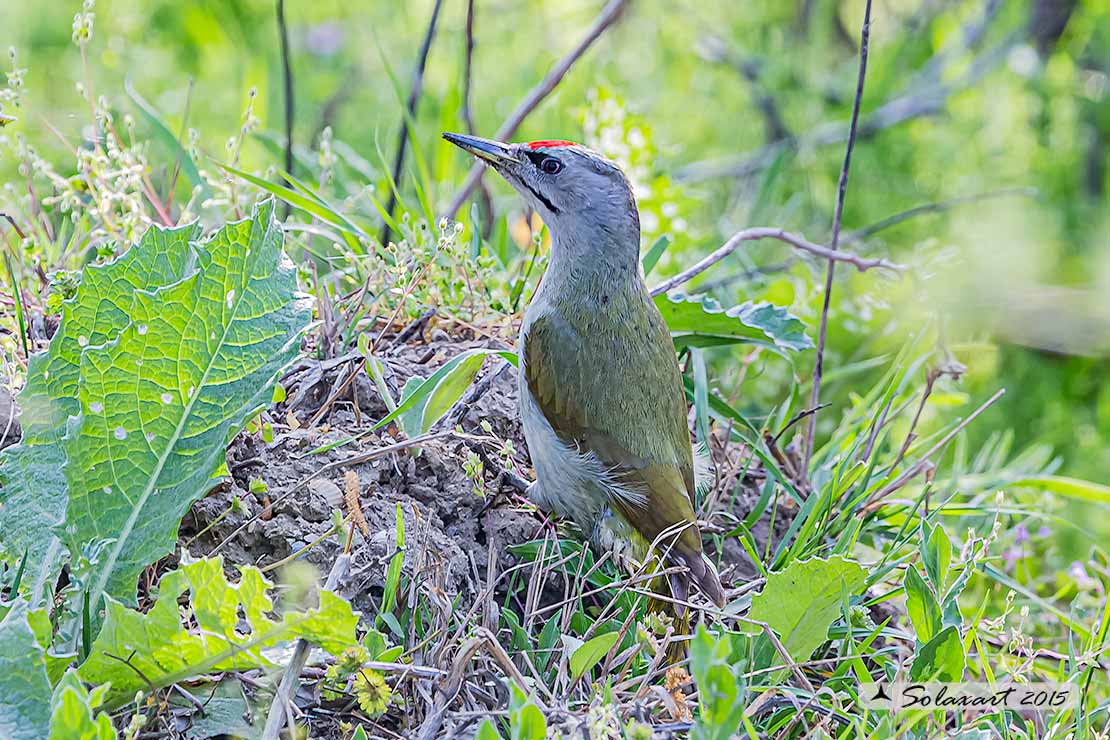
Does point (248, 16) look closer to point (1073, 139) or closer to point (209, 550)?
point (1073, 139)

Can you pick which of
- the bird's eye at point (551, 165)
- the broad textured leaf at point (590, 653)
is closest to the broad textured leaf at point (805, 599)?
the broad textured leaf at point (590, 653)

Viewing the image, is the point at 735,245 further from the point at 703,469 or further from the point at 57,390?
the point at 57,390

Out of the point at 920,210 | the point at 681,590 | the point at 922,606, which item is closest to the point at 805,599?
the point at 922,606

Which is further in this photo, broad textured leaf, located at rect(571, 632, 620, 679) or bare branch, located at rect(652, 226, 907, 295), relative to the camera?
bare branch, located at rect(652, 226, 907, 295)

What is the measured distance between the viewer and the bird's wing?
2.86 m

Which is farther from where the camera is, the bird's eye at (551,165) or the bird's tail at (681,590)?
the bird's eye at (551,165)

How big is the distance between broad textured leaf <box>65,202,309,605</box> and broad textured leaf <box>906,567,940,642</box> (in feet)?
4.12

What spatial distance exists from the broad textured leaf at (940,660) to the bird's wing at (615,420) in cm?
68

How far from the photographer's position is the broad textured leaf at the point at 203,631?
190 centimetres

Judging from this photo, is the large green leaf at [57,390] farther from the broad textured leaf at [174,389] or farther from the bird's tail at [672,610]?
the bird's tail at [672,610]

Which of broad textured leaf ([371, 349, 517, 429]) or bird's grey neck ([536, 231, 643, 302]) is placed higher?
bird's grey neck ([536, 231, 643, 302])

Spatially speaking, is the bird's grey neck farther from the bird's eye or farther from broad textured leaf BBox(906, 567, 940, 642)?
broad textured leaf BBox(906, 567, 940, 642)

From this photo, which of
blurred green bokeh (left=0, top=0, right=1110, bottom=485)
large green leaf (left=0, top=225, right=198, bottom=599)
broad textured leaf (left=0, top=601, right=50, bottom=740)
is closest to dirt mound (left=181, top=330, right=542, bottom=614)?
large green leaf (left=0, top=225, right=198, bottom=599)

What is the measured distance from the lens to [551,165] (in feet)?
10.9
